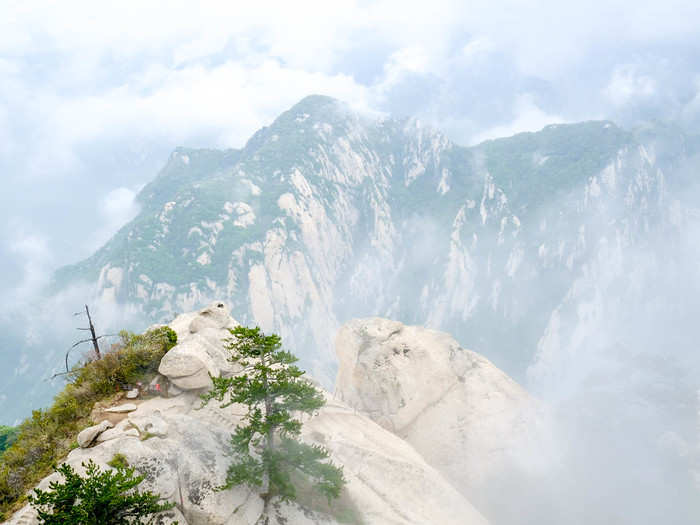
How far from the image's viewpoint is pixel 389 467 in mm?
29109

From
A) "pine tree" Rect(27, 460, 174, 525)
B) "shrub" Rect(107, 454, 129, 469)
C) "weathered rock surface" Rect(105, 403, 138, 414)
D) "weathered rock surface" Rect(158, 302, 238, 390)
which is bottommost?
"pine tree" Rect(27, 460, 174, 525)

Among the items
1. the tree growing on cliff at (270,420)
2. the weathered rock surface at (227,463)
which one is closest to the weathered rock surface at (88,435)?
the weathered rock surface at (227,463)

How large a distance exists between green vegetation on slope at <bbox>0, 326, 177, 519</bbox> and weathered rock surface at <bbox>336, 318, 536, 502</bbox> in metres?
20.4

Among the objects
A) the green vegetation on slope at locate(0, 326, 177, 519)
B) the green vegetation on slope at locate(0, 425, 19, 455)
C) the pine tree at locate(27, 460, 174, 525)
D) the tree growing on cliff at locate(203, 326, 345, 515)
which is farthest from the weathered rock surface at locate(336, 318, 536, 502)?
the green vegetation on slope at locate(0, 425, 19, 455)

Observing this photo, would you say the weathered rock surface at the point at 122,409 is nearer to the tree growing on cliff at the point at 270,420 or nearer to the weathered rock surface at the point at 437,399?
the tree growing on cliff at the point at 270,420

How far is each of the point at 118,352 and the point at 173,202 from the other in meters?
185

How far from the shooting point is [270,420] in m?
19.2

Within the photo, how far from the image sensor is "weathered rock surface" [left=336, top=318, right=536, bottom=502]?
40031mm

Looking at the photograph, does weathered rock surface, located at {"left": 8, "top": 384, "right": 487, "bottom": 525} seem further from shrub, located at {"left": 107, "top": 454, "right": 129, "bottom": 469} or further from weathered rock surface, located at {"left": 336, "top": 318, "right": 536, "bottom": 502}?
weathered rock surface, located at {"left": 336, "top": 318, "right": 536, "bottom": 502}

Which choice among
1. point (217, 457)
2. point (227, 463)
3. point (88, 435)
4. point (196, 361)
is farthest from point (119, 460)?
point (196, 361)

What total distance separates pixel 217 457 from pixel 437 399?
90.2 ft

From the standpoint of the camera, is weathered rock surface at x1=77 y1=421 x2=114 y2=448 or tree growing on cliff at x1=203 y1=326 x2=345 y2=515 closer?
tree growing on cliff at x1=203 y1=326 x2=345 y2=515

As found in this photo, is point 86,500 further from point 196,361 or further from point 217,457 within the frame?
point 196,361

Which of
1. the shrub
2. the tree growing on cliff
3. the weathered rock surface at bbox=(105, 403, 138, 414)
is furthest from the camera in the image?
the weathered rock surface at bbox=(105, 403, 138, 414)
